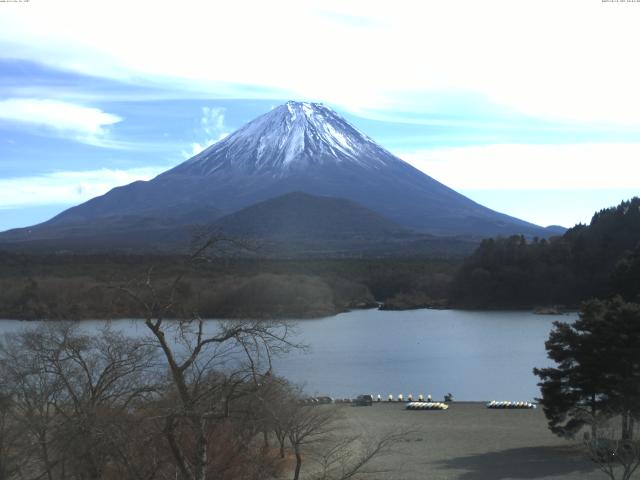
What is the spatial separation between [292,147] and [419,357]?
71362mm

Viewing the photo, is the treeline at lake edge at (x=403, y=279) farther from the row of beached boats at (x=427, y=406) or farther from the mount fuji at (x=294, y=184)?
the mount fuji at (x=294, y=184)

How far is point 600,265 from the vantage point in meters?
44.5

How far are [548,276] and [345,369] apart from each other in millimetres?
24739

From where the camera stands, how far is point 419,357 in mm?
24734

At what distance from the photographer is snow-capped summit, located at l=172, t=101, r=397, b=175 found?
94.2 m

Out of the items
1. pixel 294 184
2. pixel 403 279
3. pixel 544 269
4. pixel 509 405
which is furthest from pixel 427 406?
pixel 294 184

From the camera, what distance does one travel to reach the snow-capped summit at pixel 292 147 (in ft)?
309

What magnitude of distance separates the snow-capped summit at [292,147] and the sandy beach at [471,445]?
7794 centimetres

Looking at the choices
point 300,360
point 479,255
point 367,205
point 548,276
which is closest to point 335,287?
point 479,255

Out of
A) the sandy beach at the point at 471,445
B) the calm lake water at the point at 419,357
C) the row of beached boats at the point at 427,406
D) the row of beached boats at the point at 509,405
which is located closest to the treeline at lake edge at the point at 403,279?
the calm lake water at the point at 419,357

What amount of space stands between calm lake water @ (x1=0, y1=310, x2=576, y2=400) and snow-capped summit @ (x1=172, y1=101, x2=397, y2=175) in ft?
191

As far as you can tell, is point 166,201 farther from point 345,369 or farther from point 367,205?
point 345,369

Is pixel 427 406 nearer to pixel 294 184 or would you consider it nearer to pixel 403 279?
pixel 403 279

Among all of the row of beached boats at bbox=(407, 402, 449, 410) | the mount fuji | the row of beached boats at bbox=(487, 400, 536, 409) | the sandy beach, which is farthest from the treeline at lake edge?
the mount fuji
